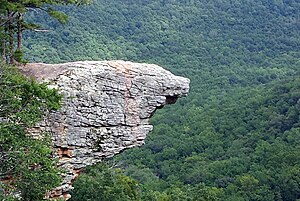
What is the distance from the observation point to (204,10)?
97812 mm

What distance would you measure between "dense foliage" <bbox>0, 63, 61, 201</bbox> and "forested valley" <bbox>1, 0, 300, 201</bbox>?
6164 mm

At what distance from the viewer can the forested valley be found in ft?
127

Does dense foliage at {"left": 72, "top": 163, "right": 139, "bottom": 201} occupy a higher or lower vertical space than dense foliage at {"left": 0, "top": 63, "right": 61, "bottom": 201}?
lower

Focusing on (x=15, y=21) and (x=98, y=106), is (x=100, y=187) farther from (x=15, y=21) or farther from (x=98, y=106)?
(x=15, y=21)

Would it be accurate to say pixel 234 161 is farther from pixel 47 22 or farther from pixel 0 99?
pixel 0 99

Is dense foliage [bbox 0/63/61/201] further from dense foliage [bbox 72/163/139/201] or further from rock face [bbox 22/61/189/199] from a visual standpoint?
dense foliage [bbox 72/163/139/201]

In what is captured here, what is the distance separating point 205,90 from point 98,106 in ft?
178

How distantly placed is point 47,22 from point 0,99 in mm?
55884

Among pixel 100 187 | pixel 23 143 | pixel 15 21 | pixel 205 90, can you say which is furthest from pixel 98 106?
pixel 205 90

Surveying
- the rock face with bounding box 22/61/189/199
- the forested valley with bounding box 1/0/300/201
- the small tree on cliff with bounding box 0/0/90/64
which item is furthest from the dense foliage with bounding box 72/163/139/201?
the small tree on cliff with bounding box 0/0/90/64

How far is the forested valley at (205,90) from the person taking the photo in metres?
38.6

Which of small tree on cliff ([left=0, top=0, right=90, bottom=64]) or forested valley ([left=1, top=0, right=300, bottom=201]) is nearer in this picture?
small tree on cliff ([left=0, top=0, right=90, bottom=64])

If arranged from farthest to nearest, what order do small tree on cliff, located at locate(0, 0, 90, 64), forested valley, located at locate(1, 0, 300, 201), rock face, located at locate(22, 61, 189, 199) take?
forested valley, located at locate(1, 0, 300, 201), small tree on cliff, located at locate(0, 0, 90, 64), rock face, located at locate(22, 61, 189, 199)

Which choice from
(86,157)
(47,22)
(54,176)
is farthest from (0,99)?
(47,22)
